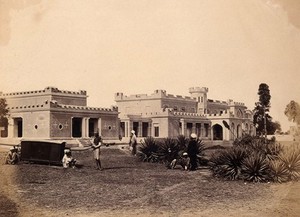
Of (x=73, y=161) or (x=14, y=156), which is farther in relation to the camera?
(x=73, y=161)

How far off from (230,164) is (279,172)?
113 cm

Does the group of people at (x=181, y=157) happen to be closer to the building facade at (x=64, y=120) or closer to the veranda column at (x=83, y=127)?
the building facade at (x=64, y=120)

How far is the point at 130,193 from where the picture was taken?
7.73 metres

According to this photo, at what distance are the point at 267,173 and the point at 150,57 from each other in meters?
3.59

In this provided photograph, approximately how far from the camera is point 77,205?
684 centimetres

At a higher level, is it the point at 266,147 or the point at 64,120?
the point at 64,120

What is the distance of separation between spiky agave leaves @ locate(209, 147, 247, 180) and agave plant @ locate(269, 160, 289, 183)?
0.73 metres

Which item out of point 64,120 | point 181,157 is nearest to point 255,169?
point 181,157

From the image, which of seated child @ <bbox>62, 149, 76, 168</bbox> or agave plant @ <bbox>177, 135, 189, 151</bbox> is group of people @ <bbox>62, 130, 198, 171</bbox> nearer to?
seated child @ <bbox>62, 149, 76, 168</bbox>

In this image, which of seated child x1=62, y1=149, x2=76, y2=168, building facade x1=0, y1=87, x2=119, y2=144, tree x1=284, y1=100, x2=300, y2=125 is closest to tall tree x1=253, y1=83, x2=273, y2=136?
tree x1=284, y1=100, x2=300, y2=125

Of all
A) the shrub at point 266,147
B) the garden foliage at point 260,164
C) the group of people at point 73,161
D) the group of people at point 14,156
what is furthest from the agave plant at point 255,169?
the group of people at point 14,156

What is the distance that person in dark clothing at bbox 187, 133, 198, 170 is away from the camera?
12.0 m

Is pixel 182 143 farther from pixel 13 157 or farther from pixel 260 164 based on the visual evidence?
pixel 13 157

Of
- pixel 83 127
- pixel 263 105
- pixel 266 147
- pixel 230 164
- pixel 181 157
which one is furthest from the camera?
pixel 83 127
